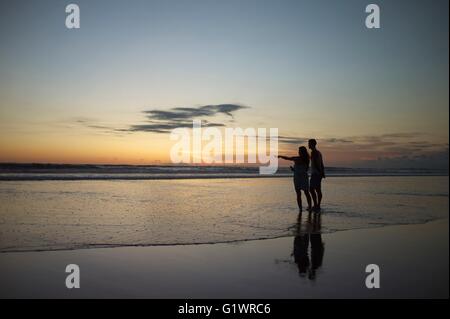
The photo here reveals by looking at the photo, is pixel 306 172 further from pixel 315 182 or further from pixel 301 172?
pixel 315 182

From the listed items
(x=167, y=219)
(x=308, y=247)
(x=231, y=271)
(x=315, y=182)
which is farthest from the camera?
(x=315, y=182)

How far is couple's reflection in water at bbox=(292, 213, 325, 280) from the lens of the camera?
566cm

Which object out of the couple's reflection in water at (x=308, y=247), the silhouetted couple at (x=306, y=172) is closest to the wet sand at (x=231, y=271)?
the couple's reflection in water at (x=308, y=247)

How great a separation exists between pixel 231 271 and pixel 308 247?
6.94ft

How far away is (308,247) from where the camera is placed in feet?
22.8

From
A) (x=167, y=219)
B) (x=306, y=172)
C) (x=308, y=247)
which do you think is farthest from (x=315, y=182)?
(x=308, y=247)

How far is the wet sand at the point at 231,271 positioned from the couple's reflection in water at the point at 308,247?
4.4 inches

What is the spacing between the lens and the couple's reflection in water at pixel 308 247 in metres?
5.66

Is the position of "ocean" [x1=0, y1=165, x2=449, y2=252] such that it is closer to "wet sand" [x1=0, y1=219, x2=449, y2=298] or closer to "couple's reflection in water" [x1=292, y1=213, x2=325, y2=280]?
"couple's reflection in water" [x1=292, y1=213, x2=325, y2=280]

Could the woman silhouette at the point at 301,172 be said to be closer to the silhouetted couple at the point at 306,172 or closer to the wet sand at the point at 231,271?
the silhouetted couple at the point at 306,172

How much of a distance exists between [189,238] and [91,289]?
9.75 ft

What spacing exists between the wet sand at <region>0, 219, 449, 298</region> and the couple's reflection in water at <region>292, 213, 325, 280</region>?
111 millimetres
